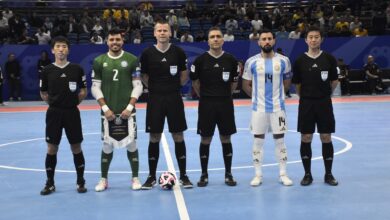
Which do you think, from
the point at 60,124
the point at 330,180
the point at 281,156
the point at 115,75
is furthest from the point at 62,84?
the point at 330,180

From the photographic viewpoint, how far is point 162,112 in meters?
8.17

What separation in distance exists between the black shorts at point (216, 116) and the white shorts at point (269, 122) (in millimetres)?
349

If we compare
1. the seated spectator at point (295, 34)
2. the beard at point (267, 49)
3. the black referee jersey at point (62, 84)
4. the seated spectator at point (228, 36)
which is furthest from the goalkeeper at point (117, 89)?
the seated spectator at point (295, 34)

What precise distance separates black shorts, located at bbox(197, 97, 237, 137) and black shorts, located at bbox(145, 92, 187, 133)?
364 millimetres

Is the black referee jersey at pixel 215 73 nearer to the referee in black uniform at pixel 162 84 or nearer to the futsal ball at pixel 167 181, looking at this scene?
the referee in black uniform at pixel 162 84

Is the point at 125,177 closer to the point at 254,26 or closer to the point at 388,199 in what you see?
the point at 388,199

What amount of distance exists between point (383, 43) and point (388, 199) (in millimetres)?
18141

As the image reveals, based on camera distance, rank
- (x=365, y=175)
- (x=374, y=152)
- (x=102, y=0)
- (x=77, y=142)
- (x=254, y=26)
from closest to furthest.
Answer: (x=77, y=142) < (x=365, y=175) < (x=374, y=152) < (x=254, y=26) < (x=102, y=0)

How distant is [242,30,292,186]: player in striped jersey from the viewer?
8.23 m

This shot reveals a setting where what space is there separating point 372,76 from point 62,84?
58.4 feet

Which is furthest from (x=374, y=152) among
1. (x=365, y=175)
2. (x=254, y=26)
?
(x=254, y=26)

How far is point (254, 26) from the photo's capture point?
84.7 ft

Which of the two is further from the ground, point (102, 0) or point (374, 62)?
point (102, 0)

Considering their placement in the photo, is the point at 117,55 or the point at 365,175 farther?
the point at 365,175
